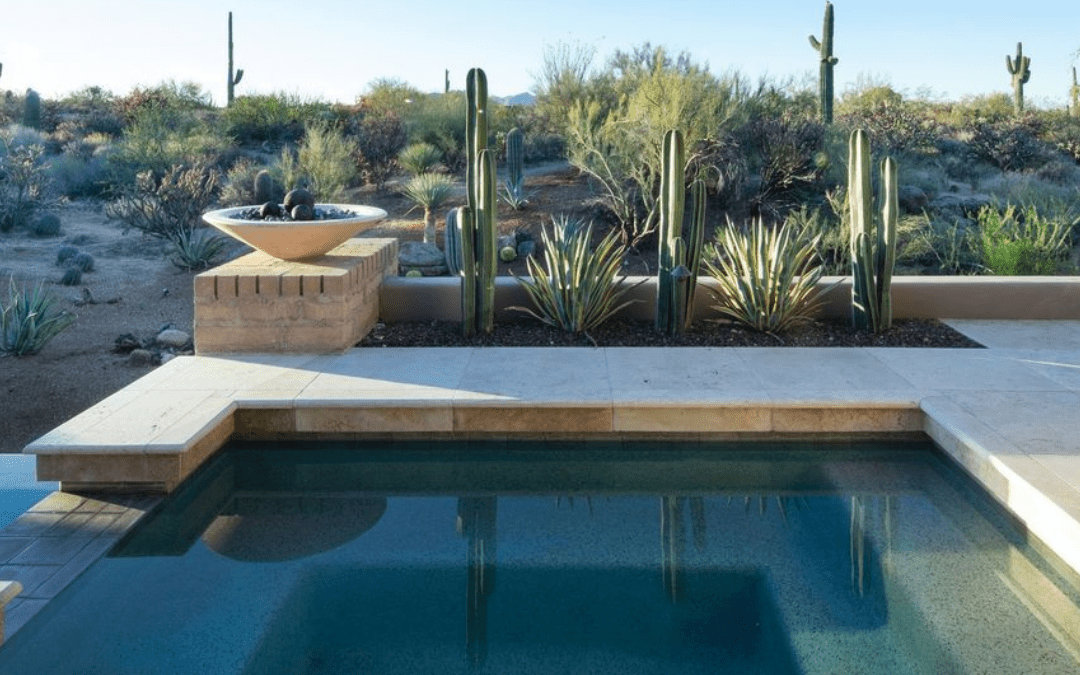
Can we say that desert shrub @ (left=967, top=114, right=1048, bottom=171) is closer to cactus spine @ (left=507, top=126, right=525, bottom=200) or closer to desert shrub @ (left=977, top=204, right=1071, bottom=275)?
desert shrub @ (left=977, top=204, right=1071, bottom=275)

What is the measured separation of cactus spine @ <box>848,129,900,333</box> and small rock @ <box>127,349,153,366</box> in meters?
4.79

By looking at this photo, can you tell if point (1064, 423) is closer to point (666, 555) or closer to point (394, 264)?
point (666, 555)

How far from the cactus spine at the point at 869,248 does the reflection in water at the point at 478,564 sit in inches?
130

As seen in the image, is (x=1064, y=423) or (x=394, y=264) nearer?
(x=1064, y=423)

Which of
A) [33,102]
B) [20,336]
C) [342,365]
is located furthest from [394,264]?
[33,102]

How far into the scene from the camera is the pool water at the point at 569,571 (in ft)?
10.9

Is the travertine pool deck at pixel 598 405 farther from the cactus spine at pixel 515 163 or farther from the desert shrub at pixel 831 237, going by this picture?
the cactus spine at pixel 515 163

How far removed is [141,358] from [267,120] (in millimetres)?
16998

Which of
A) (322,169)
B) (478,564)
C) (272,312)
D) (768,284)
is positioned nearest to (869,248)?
(768,284)

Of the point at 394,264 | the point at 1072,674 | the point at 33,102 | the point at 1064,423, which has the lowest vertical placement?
the point at 1072,674

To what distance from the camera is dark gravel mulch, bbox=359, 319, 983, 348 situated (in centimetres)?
667

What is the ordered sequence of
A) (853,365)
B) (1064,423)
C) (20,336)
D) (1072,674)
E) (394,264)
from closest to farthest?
(1072,674)
(1064,423)
(853,365)
(20,336)
(394,264)

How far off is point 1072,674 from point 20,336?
673 cm

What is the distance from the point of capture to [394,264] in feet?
25.8
